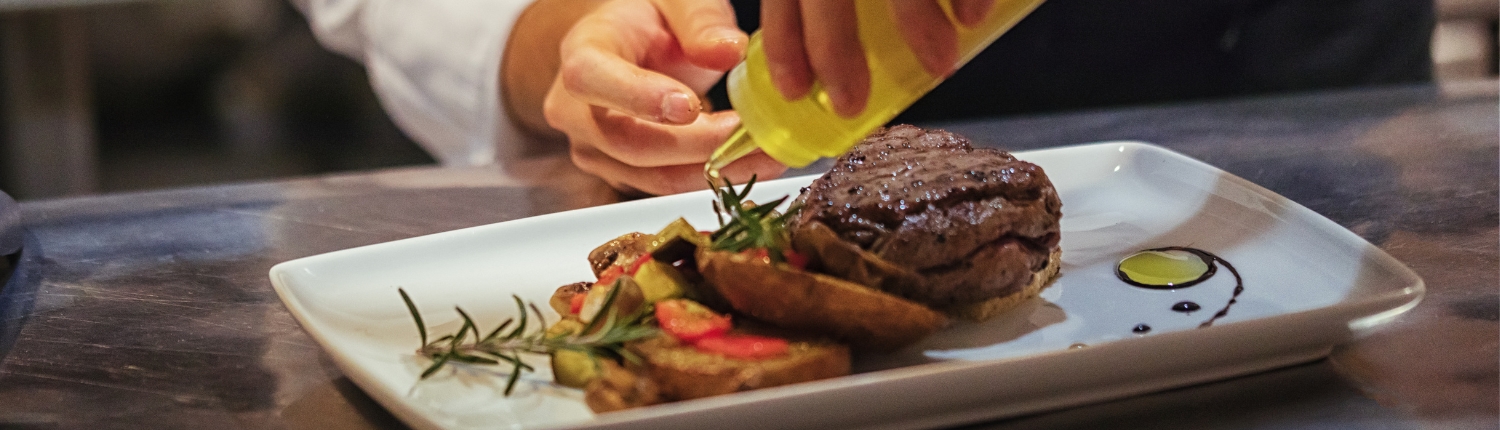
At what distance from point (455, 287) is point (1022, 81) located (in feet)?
5.96

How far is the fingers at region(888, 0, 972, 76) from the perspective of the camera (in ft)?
3.21

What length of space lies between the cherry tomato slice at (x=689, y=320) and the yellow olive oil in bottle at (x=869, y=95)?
0.19m

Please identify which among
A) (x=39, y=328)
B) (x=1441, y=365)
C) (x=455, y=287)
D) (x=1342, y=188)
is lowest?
(x=39, y=328)

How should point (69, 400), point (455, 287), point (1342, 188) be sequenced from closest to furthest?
1. point (69, 400)
2. point (455, 287)
3. point (1342, 188)

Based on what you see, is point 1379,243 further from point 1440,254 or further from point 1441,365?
point 1441,365

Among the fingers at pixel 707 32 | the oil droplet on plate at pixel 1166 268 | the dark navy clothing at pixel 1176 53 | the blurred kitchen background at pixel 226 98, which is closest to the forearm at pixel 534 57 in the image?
the dark navy clothing at pixel 1176 53

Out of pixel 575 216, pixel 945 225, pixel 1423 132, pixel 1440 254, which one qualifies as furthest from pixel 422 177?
pixel 1423 132

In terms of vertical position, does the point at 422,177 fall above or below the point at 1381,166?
below

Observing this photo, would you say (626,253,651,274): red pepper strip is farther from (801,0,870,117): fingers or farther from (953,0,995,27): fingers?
(953,0,995,27): fingers

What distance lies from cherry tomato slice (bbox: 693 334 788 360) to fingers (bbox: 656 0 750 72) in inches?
26.8

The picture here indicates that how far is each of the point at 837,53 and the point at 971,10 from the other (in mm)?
128

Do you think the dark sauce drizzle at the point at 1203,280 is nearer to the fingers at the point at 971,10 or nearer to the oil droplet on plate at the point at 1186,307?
the oil droplet on plate at the point at 1186,307

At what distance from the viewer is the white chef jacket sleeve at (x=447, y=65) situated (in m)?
2.36

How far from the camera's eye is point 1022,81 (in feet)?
9.01
